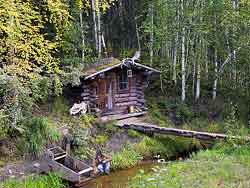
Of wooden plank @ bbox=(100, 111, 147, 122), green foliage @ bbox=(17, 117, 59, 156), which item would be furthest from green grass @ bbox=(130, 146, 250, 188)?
wooden plank @ bbox=(100, 111, 147, 122)

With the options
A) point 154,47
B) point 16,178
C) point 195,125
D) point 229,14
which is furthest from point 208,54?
point 16,178

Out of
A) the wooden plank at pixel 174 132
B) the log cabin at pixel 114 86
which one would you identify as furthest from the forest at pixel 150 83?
the log cabin at pixel 114 86

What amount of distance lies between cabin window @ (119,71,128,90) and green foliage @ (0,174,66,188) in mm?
8362

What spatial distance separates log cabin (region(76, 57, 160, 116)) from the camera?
18938 millimetres

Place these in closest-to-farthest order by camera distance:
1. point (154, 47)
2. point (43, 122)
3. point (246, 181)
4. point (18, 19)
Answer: point (246, 181) → point (18, 19) → point (43, 122) → point (154, 47)

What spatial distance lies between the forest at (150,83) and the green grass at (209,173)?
0.03 meters

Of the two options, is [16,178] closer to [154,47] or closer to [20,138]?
[20,138]

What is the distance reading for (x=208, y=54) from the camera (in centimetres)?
2538

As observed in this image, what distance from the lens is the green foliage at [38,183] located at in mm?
11852

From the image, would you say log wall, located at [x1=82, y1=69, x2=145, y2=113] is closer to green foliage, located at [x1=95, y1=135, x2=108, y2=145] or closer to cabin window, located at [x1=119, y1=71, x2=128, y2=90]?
cabin window, located at [x1=119, y1=71, x2=128, y2=90]

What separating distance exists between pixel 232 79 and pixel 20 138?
39.1ft

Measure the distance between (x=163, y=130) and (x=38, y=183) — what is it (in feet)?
20.5

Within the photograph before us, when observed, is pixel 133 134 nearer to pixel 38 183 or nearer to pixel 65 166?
pixel 65 166

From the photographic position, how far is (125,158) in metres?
15.6
